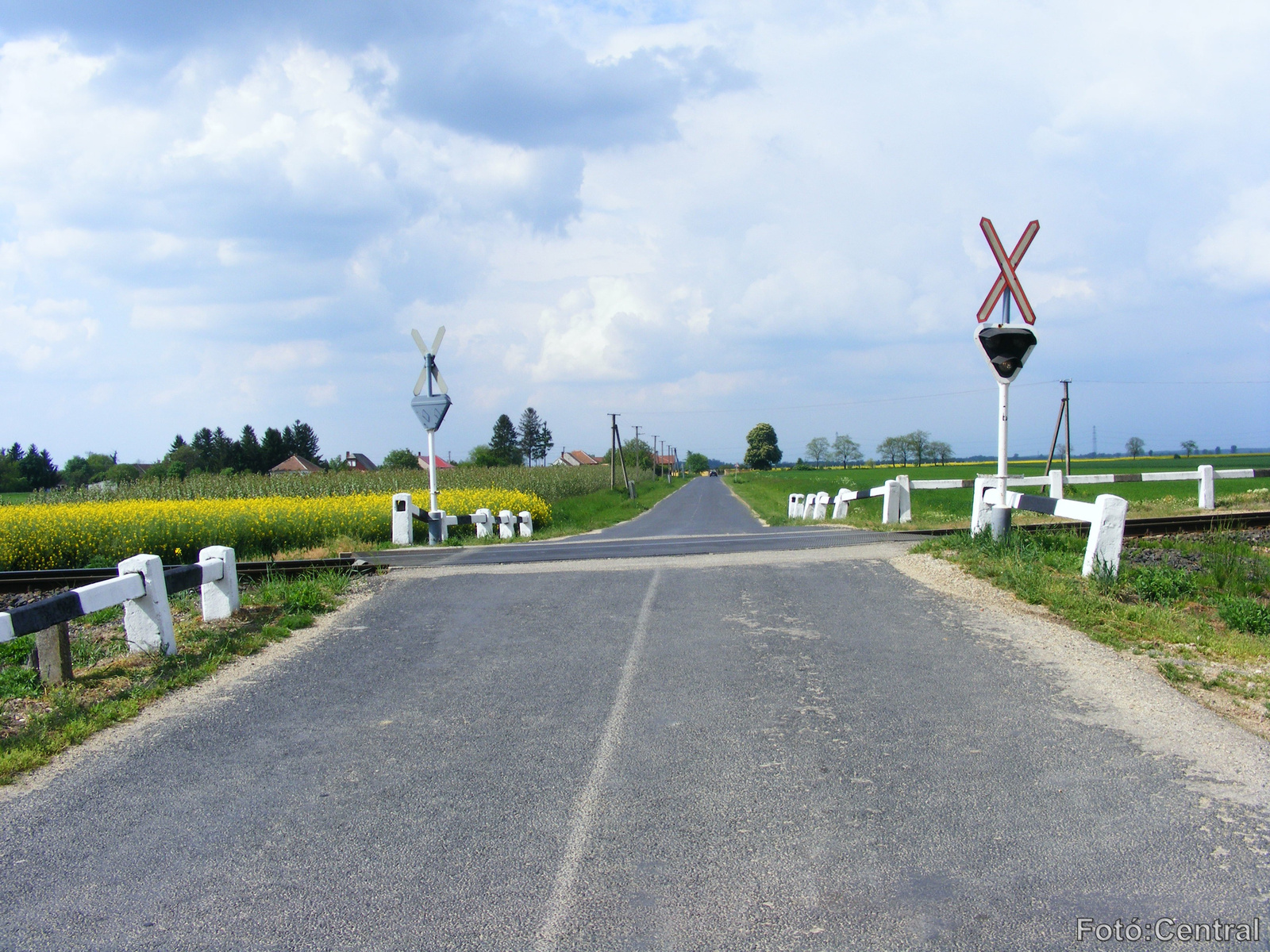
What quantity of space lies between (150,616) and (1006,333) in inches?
357

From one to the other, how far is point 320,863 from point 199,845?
2.13 feet

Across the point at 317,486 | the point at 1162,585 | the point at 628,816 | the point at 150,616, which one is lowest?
the point at 628,816

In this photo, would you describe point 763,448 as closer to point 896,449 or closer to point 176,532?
point 896,449

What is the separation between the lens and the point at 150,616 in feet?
23.7

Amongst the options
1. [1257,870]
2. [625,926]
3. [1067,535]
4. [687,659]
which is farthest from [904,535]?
[625,926]

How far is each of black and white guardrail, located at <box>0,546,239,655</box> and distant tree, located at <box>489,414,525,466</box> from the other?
147m

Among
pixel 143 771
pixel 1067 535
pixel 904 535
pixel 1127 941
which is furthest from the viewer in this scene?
pixel 904 535

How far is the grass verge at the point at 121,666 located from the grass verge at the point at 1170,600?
7.03 metres

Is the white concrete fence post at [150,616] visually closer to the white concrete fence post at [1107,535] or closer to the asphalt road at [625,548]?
the asphalt road at [625,548]

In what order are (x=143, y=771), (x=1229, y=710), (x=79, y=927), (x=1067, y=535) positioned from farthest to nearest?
(x=1067, y=535)
(x=1229, y=710)
(x=143, y=771)
(x=79, y=927)

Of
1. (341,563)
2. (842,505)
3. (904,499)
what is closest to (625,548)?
(341,563)

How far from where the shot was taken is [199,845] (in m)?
3.81

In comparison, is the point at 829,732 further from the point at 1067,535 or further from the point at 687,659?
the point at 1067,535

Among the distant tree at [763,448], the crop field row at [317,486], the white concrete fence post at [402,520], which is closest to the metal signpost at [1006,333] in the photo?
the white concrete fence post at [402,520]
